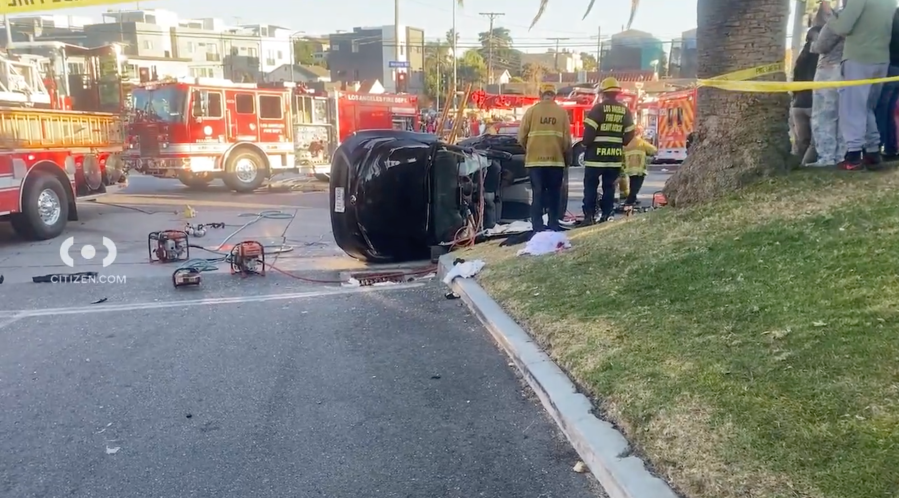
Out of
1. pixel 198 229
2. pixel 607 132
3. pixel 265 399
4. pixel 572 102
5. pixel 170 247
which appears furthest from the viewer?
pixel 572 102

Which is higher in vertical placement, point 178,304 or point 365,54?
point 365,54

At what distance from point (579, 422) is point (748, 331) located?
3.67 feet

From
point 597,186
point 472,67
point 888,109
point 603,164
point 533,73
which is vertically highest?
point 472,67

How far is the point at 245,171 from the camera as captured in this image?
18969 millimetres

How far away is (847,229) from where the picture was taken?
5.12 m

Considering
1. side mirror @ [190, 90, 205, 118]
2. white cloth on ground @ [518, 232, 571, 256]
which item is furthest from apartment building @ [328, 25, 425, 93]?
white cloth on ground @ [518, 232, 571, 256]

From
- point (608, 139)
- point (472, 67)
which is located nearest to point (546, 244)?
point (608, 139)

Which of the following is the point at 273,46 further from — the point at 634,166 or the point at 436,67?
the point at 634,166

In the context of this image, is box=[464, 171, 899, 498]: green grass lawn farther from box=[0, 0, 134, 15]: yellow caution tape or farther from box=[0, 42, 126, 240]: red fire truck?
box=[0, 42, 126, 240]: red fire truck

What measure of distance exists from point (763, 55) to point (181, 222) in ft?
31.4

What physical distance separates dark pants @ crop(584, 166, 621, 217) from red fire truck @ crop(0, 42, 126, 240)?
24.5 ft

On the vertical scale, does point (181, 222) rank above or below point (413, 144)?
below

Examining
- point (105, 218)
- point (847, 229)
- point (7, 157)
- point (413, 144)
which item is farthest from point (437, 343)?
point (105, 218)

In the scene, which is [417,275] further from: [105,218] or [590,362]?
[105,218]
